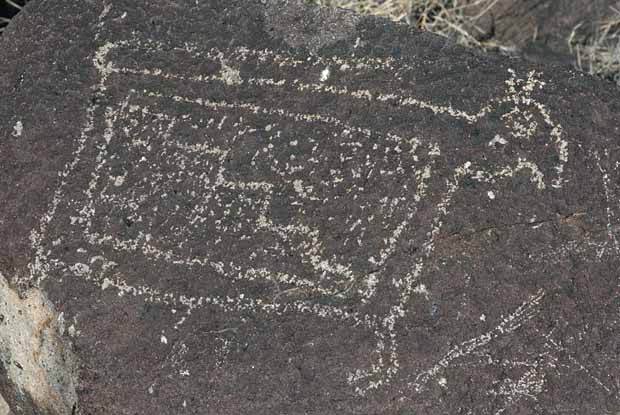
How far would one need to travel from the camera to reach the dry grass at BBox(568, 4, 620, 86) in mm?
2512

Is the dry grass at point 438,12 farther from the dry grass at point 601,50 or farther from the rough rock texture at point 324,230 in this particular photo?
the rough rock texture at point 324,230

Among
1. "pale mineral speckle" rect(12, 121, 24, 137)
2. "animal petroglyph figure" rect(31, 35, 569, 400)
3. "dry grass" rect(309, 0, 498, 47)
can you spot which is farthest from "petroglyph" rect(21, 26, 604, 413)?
"dry grass" rect(309, 0, 498, 47)

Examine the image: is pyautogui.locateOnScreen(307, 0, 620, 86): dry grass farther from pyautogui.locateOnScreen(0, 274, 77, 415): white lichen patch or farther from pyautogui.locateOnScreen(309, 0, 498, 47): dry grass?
pyautogui.locateOnScreen(0, 274, 77, 415): white lichen patch

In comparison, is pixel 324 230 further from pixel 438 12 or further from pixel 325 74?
pixel 438 12

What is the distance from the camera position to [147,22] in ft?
5.86

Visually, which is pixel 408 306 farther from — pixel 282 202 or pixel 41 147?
pixel 41 147

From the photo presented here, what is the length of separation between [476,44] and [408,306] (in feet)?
3.92

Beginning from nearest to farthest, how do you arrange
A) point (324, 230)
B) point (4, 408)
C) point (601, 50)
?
1. point (324, 230)
2. point (4, 408)
3. point (601, 50)

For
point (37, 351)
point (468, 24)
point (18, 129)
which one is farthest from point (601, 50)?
point (37, 351)

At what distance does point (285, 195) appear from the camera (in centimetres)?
165

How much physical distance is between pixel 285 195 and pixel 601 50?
134 centimetres

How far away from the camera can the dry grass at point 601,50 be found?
251 centimetres

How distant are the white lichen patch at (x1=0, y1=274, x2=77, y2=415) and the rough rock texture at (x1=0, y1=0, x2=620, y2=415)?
1 cm

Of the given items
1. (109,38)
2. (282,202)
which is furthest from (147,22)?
(282,202)
